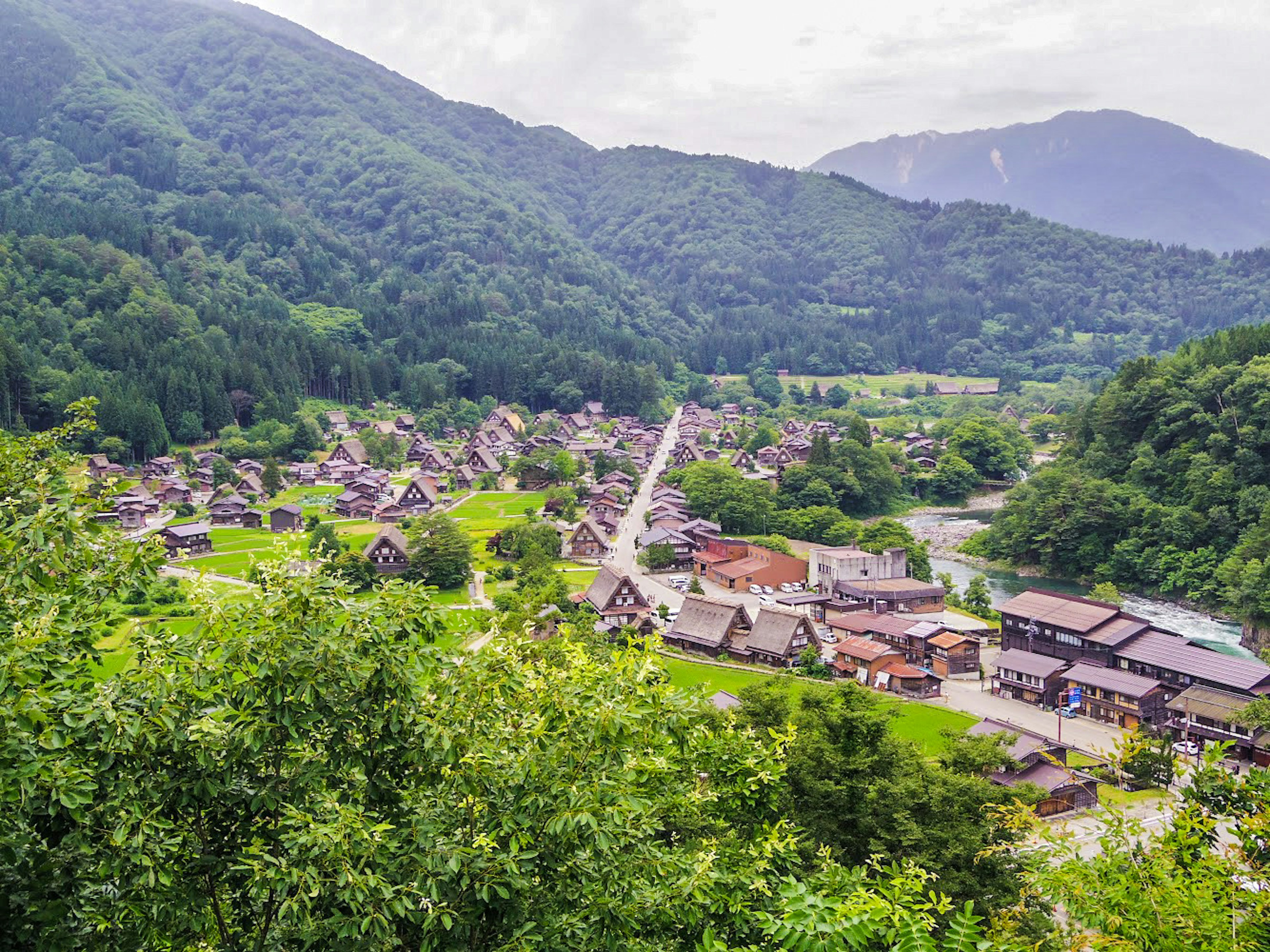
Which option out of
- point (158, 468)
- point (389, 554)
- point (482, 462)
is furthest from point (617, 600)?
point (158, 468)

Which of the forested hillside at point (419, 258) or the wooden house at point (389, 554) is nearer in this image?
the wooden house at point (389, 554)

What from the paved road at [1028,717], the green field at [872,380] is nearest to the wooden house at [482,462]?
the paved road at [1028,717]

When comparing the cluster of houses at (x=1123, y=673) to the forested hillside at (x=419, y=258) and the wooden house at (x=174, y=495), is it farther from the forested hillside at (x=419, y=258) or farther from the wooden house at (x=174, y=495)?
the forested hillside at (x=419, y=258)

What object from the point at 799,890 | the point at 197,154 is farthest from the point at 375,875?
the point at 197,154

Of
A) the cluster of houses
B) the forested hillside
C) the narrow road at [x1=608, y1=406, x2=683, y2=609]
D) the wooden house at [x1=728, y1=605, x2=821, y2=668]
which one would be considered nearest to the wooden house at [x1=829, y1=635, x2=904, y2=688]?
the wooden house at [x1=728, y1=605, x2=821, y2=668]

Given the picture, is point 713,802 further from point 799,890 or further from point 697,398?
point 697,398

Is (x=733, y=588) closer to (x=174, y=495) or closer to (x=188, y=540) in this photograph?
(x=188, y=540)
